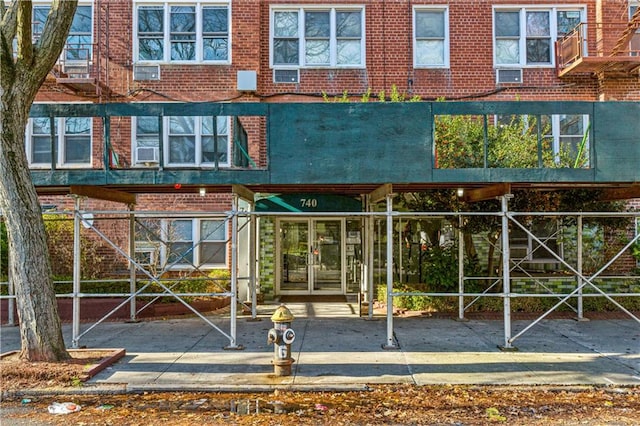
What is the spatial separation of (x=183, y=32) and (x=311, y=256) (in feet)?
25.7

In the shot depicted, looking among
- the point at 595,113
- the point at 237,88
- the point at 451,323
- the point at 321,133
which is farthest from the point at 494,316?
the point at 237,88

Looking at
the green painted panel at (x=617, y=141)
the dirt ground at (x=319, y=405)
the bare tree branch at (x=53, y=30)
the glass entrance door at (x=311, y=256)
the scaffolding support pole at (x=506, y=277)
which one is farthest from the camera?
the glass entrance door at (x=311, y=256)

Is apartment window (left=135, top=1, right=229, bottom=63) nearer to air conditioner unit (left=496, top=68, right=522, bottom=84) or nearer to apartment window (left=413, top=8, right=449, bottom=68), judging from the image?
apartment window (left=413, top=8, right=449, bottom=68)

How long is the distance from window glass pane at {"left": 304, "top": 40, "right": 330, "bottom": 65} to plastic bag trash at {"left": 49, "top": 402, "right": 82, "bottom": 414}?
11.8 m

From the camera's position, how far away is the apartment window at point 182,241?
14.3m

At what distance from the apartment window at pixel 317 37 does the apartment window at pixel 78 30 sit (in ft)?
17.9

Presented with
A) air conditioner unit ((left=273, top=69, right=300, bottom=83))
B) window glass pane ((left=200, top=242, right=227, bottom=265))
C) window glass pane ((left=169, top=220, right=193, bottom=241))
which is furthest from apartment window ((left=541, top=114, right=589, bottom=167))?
window glass pane ((left=169, top=220, right=193, bottom=241))

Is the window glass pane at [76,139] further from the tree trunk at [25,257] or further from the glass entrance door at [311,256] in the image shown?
the tree trunk at [25,257]

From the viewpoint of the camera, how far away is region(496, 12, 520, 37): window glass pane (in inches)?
604

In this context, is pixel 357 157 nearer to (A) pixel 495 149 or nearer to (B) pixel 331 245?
(A) pixel 495 149

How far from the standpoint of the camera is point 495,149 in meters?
11.0

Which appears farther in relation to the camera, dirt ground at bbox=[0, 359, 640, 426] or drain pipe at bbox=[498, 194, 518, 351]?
drain pipe at bbox=[498, 194, 518, 351]

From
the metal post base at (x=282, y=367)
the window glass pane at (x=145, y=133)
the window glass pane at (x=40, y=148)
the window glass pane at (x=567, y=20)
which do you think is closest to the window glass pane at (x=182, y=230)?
the window glass pane at (x=145, y=133)

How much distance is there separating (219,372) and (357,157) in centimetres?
404
